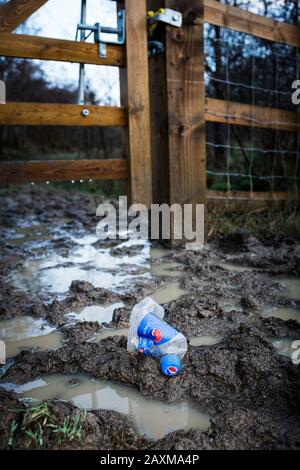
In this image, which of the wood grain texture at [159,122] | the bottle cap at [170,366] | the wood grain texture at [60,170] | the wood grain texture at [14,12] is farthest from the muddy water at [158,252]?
→ the wood grain texture at [14,12]

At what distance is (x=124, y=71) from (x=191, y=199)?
1.18m

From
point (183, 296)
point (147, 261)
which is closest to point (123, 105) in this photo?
point (147, 261)

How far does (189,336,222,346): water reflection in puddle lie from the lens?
190 cm

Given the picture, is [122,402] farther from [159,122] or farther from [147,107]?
[159,122]

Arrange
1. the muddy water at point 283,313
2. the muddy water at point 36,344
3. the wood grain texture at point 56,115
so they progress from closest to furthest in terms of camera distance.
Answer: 1. the muddy water at point 36,344
2. the muddy water at point 283,313
3. the wood grain texture at point 56,115

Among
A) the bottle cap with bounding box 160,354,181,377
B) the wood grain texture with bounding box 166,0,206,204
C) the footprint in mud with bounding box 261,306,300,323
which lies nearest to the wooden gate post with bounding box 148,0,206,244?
the wood grain texture with bounding box 166,0,206,204

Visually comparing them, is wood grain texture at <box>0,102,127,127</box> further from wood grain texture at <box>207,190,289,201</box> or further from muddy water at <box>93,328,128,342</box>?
muddy water at <box>93,328,128,342</box>

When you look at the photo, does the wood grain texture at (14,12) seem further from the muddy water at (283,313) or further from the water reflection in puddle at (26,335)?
the muddy water at (283,313)

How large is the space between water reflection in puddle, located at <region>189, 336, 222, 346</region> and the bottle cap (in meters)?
0.29

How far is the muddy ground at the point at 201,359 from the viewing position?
1285 mm

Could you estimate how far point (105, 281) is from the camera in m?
2.76

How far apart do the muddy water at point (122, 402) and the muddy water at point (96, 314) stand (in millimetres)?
544
